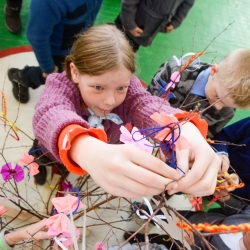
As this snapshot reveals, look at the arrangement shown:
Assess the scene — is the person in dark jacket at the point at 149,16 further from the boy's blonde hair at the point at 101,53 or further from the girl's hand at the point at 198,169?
the girl's hand at the point at 198,169

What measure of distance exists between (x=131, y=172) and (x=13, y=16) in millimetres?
1265

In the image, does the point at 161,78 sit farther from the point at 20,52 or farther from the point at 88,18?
the point at 20,52

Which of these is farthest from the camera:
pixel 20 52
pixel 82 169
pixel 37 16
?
pixel 20 52

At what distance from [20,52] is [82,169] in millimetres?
1080

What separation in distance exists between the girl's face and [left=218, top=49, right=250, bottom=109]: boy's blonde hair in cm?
31

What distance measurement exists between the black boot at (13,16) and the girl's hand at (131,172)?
1.20 meters

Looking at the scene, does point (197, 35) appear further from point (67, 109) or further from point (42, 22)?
point (67, 109)

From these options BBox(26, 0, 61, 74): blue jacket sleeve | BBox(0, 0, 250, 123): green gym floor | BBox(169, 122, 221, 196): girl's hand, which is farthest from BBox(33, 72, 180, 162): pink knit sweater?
BBox(0, 0, 250, 123): green gym floor

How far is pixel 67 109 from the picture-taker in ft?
1.95

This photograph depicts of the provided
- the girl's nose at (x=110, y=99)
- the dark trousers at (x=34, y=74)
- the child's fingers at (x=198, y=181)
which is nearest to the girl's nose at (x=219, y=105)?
the girl's nose at (x=110, y=99)

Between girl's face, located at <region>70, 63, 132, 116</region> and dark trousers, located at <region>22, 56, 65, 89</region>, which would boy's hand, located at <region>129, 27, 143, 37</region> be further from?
girl's face, located at <region>70, 63, 132, 116</region>

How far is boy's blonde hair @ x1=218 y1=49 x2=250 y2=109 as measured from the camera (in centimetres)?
78

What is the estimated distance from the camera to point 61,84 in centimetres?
70

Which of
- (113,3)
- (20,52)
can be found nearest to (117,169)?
(20,52)
